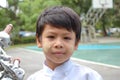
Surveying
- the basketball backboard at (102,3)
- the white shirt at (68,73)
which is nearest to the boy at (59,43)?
the white shirt at (68,73)

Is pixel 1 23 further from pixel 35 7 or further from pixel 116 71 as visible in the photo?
pixel 116 71

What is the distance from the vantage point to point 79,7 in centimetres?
3569

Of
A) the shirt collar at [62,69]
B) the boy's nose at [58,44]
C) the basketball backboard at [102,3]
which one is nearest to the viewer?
the boy's nose at [58,44]

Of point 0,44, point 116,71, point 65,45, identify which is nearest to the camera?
point 65,45

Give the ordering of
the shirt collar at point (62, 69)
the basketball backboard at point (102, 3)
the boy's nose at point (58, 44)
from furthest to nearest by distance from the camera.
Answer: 1. the basketball backboard at point (102, 3)
2. the shirt collar at point (62, 69)
3. the boy's nose at point (58, 44)

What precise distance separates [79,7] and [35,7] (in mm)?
5962

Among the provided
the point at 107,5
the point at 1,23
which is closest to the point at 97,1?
the point at 107,5

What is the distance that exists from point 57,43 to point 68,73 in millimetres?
186

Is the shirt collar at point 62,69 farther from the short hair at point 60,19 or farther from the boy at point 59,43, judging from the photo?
the short hair at point 60,19

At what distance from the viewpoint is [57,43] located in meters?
1.59

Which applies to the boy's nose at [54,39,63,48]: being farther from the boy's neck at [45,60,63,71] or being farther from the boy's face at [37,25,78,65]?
the boy's neck at [45,60,63,71]

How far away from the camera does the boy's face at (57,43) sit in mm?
1607

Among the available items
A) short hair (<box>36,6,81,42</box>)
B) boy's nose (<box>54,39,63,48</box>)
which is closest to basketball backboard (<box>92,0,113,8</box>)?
short hair (<box>36,6,81,42</box>)

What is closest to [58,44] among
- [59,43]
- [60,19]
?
[59,43]
